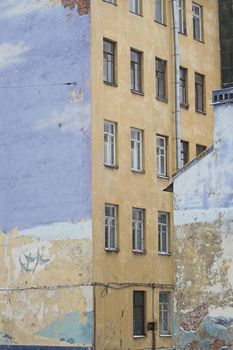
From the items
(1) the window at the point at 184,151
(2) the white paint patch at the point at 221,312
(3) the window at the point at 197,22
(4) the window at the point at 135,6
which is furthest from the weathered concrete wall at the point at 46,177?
(2) the white paint patch at the point at 221,312

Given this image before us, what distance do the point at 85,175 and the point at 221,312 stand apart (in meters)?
9.79

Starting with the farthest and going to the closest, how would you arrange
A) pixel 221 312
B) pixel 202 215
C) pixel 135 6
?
1. pixel 135 6
2. pixel 202 215
3. pixel 221 312

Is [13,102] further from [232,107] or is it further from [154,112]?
[232,107]

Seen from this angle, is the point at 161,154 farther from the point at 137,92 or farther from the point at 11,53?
the point at 11,53

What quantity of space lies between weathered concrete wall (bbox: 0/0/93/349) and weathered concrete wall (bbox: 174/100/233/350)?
7.27m

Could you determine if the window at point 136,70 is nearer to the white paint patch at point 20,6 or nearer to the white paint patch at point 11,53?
the white paint patch at point 20,6

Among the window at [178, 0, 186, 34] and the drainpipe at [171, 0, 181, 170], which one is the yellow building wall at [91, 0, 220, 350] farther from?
the window at [178, 0, 186, 34]

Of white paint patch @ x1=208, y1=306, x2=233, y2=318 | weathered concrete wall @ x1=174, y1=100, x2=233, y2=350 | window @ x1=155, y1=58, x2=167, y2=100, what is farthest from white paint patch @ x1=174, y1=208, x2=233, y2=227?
window @ x1=155, y1=58, x2=167, y2=100

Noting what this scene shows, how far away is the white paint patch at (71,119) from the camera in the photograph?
32.3m

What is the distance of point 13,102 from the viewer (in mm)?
34375

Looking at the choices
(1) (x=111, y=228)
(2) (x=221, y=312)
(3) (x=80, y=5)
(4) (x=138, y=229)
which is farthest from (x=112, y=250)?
(2) (x=221, y=312)

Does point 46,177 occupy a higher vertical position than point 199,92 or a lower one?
lower

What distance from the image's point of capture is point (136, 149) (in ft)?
114

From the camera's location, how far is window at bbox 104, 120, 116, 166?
33094 mm
